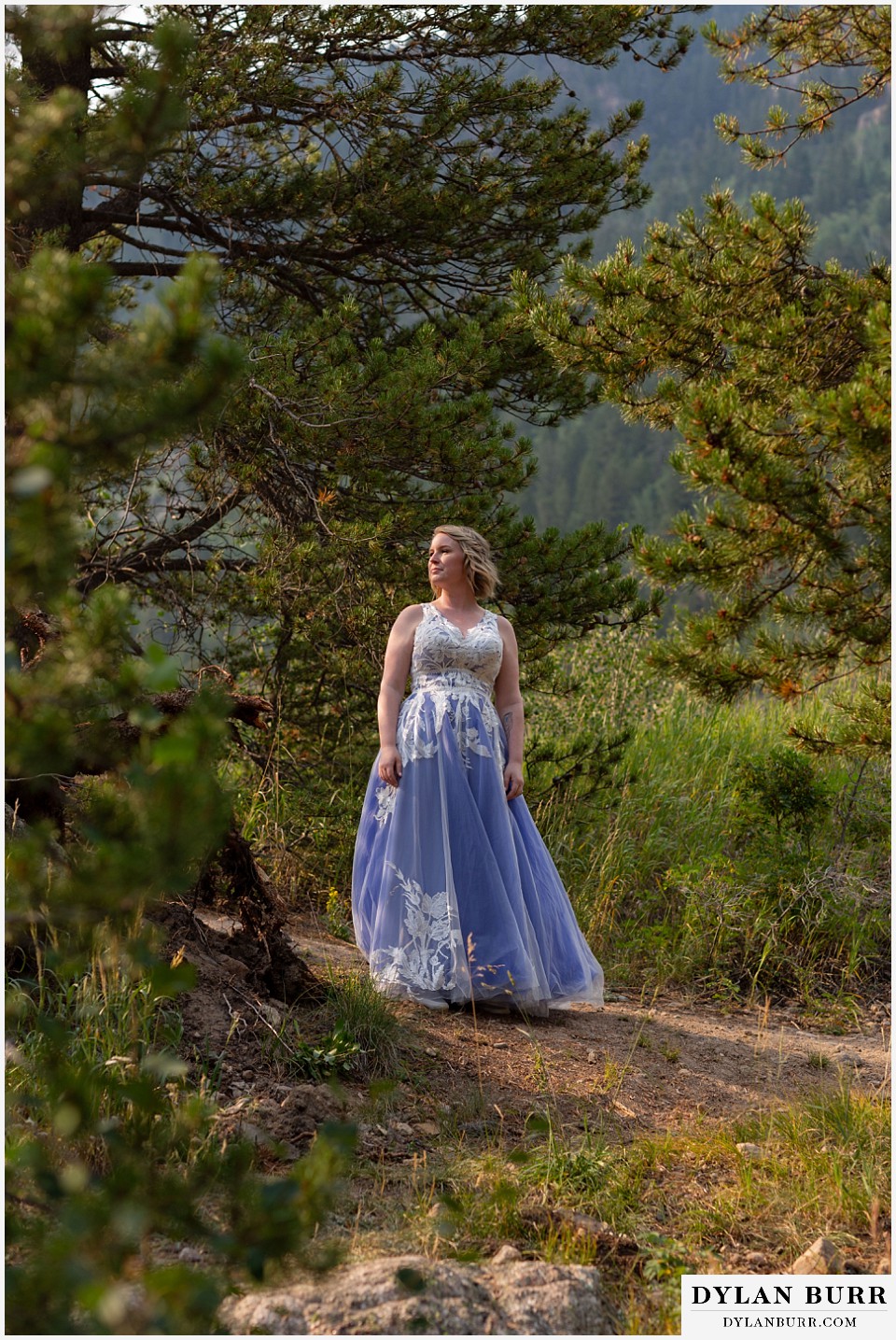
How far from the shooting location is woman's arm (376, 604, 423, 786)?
4598mm

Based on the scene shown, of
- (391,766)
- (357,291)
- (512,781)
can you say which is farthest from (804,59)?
(391,766)

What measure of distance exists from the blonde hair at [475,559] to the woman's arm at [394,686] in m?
0.22

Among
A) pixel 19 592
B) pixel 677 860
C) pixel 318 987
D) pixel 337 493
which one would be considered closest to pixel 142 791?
pixel 19 592

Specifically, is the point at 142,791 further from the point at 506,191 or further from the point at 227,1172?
the point at 506,191

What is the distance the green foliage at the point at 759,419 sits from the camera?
287cm

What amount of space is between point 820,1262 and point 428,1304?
1.00m

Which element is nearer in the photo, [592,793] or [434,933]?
[434,933]

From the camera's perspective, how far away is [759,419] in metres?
2.97

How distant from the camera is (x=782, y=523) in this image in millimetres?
2943

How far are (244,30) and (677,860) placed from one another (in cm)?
482

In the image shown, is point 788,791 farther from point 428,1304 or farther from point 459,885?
point 428,1304

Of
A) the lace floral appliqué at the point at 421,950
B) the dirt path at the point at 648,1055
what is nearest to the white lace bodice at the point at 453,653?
the lace floral appliqué at the point at 421,950

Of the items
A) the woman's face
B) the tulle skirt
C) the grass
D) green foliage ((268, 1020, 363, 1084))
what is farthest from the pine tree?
the grass

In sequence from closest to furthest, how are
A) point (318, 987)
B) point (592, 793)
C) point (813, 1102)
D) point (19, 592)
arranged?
point (19, 592), point (813, 1102), point (318, 987), point (592, 793)
